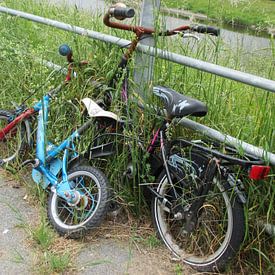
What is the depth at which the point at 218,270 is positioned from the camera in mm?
2992

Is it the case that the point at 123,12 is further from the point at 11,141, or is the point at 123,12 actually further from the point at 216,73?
the point at 11,141

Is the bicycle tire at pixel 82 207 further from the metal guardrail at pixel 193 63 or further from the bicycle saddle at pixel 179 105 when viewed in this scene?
the metal guardrail at pixel 193 63

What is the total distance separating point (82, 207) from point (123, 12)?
1370 millimetres

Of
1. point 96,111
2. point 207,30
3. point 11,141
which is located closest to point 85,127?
point 96,111

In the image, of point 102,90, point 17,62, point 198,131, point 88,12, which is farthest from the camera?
point 88,12

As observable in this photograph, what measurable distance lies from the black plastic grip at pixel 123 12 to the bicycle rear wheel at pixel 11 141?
1.45 metres

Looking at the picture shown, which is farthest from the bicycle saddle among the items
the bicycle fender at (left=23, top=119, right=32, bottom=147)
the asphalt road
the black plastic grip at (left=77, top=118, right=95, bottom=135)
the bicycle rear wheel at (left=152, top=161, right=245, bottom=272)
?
the bicycle fender at (left=23, top=119, right=32, bottom=147)

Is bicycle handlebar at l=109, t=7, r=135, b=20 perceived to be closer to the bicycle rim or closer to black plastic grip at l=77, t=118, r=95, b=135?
black plastic grip at l=77, t=118, r=95, b=135

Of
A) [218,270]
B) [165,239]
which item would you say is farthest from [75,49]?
[218,270]

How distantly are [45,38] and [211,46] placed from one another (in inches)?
82.2

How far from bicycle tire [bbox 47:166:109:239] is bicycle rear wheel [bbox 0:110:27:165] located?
0.82 metres

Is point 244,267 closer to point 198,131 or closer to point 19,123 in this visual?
point 198,131

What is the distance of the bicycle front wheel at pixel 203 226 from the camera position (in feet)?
9.50

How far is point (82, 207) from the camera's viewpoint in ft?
11.3
